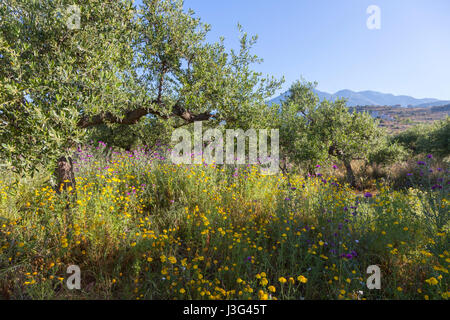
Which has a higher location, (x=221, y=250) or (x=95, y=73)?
(x=95, y=73)

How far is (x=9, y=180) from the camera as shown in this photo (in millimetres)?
5414

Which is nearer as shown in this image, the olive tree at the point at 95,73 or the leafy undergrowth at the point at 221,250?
the leafy undergrowth at the point at 221,250

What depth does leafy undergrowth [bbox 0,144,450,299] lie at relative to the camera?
2676 mm

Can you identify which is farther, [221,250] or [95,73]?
[95,73]

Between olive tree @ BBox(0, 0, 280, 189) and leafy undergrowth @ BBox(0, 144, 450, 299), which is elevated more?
olive tree @ BBox(0, 0, 280, 189)

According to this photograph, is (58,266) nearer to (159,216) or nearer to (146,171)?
(159,216)

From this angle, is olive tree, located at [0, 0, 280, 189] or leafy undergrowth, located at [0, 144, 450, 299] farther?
olive tree, located at [0, 0, 280, 189]

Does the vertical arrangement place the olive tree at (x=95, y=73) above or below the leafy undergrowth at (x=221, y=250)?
above

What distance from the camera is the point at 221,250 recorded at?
341 centimetres

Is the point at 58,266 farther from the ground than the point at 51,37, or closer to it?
closer to it

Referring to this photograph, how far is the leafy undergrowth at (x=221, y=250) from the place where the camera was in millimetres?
2676
